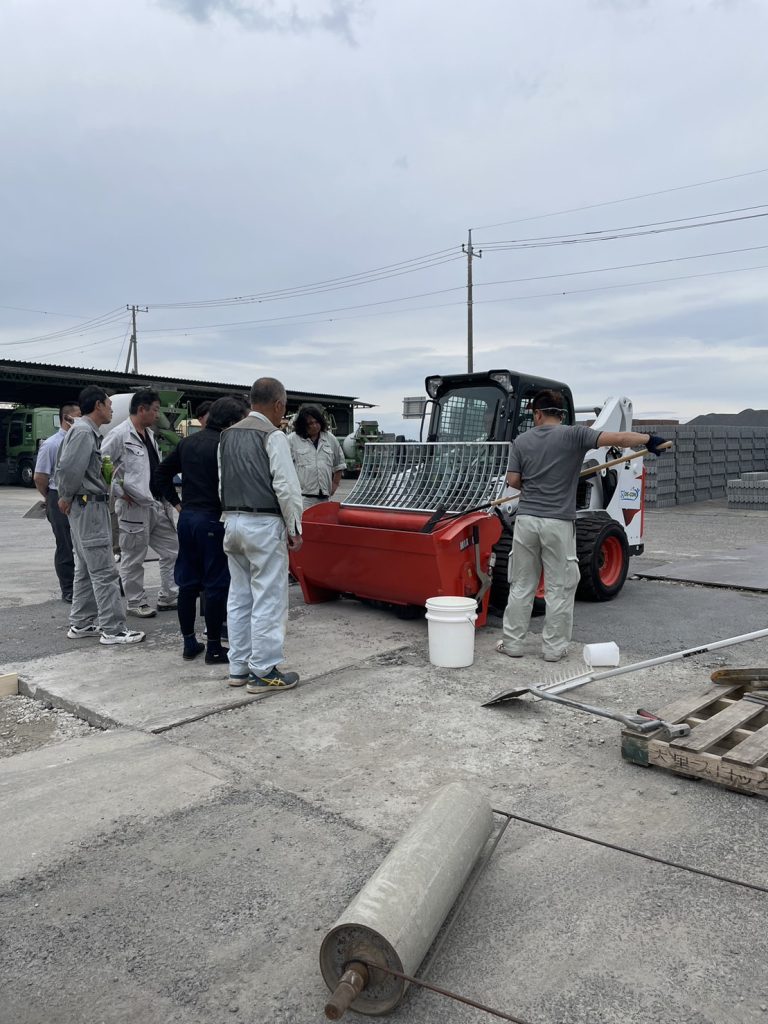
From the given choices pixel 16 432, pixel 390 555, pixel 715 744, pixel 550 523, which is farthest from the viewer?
pixel 16 432

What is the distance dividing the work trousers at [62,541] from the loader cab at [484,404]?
3393 millimetres

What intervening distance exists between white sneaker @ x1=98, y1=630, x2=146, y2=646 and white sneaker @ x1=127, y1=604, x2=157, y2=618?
A: 86cm

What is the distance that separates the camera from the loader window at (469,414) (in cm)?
694

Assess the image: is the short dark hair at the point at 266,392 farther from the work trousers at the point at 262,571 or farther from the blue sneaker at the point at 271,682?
the blue sneaker at the point at 271,682

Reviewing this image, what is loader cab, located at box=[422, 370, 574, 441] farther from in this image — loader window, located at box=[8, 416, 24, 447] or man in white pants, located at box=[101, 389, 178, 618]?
loader window, located at box=[8, 416, 24, 447]

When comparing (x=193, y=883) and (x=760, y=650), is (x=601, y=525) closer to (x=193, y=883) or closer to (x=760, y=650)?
(x=760, y=650)

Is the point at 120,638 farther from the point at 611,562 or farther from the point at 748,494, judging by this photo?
the point at 748,494

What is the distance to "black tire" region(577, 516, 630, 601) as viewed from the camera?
6832 millimetres

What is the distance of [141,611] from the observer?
265 inches

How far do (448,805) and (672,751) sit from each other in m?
1.26

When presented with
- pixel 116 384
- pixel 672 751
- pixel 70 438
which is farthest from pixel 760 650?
pixel 116 384

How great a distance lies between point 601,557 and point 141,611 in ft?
13.4

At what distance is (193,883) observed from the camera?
2682 mm

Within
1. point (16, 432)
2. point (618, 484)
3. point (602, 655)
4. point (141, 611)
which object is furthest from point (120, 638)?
point (16, 432)
